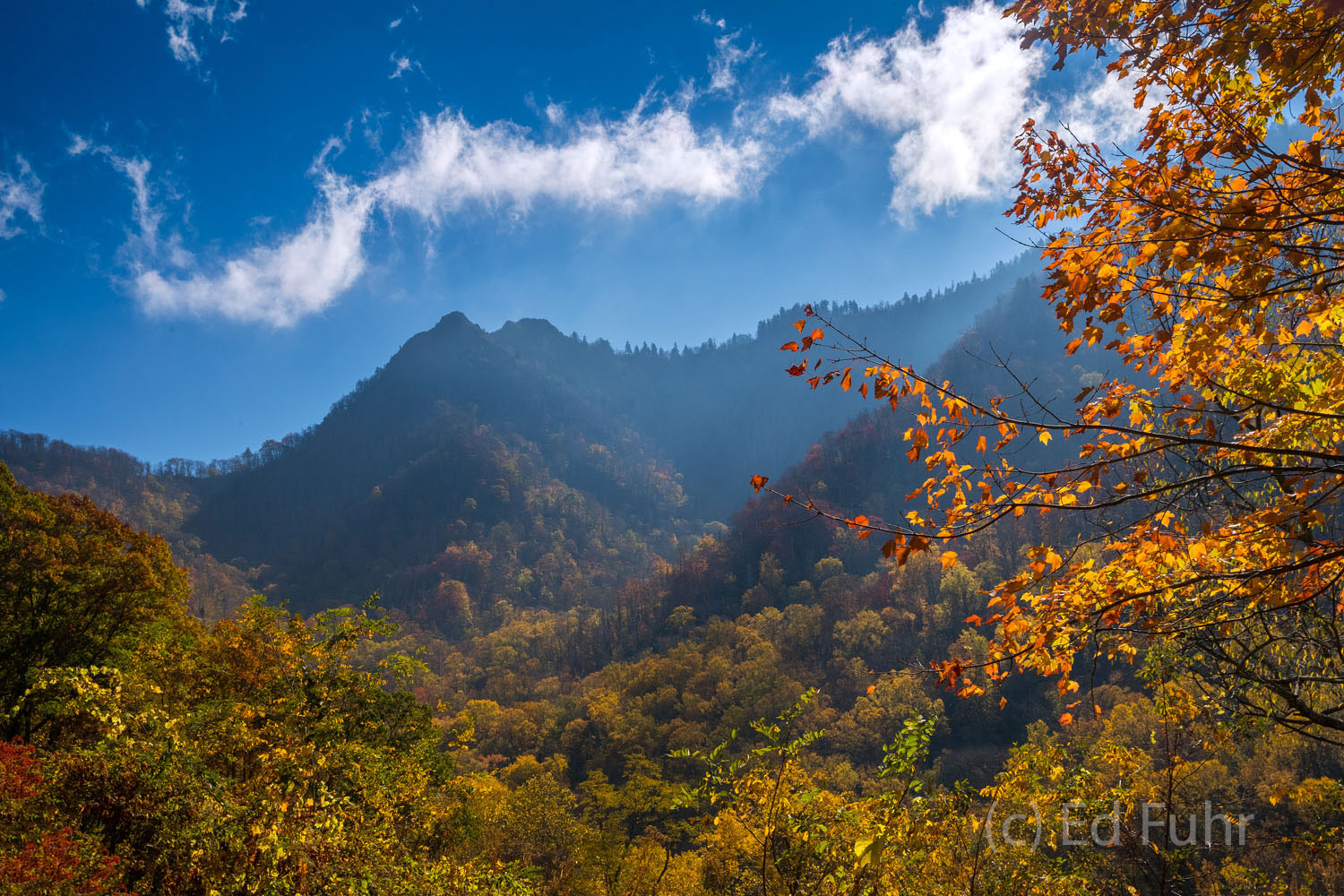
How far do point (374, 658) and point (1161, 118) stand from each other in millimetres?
82745

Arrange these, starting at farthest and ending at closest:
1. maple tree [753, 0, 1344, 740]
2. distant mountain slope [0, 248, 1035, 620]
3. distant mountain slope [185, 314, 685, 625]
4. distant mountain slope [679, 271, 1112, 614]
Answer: distant mountain slope [185, 314, 685, 625], distant mountain slope [0, 248, 1035, 620], distant mountain slope [679, 271, 1112, 614], maple tree [753, 0, 1344, 740]

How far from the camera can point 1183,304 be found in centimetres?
276

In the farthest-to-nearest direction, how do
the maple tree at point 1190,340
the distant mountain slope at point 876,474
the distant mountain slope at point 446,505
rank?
the distant mountain slope at point 446,505 < the distant mountain slope at point 876,474 < the maple tree at point 1190,340

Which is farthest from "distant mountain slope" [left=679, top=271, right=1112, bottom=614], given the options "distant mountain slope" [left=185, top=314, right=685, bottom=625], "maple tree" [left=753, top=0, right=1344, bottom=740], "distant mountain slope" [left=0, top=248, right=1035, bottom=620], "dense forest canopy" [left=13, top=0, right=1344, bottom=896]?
"maple tree" [left=753, top=0, right=1344, bottom=740]

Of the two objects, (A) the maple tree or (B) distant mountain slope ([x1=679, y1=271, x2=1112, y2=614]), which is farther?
(B) distant mountain slope ([x1=679, y1=271, x2=1112, y2=614])

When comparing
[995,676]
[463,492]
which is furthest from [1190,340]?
[463,492]

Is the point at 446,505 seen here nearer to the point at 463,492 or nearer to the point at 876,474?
the point at 463,492

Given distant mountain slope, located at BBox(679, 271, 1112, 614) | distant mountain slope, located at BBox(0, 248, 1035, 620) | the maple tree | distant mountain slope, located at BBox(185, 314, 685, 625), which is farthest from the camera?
distant mountain slope, located at BBox(185, 314, 685, 625)

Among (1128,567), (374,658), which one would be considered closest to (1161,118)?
(1128,567)

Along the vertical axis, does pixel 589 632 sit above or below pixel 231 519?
below

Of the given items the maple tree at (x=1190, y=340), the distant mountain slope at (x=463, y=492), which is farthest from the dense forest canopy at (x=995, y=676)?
the distant mountain slope at (x=463, y=492)

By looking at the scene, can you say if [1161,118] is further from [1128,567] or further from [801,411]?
[801,411]

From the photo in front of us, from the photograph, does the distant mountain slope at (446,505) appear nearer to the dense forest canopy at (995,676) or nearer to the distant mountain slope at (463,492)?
the distant mountain slope at (463,492)

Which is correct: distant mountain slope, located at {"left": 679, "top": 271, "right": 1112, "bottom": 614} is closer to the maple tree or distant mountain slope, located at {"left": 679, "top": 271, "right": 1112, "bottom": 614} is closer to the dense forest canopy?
the dense forest canopy
